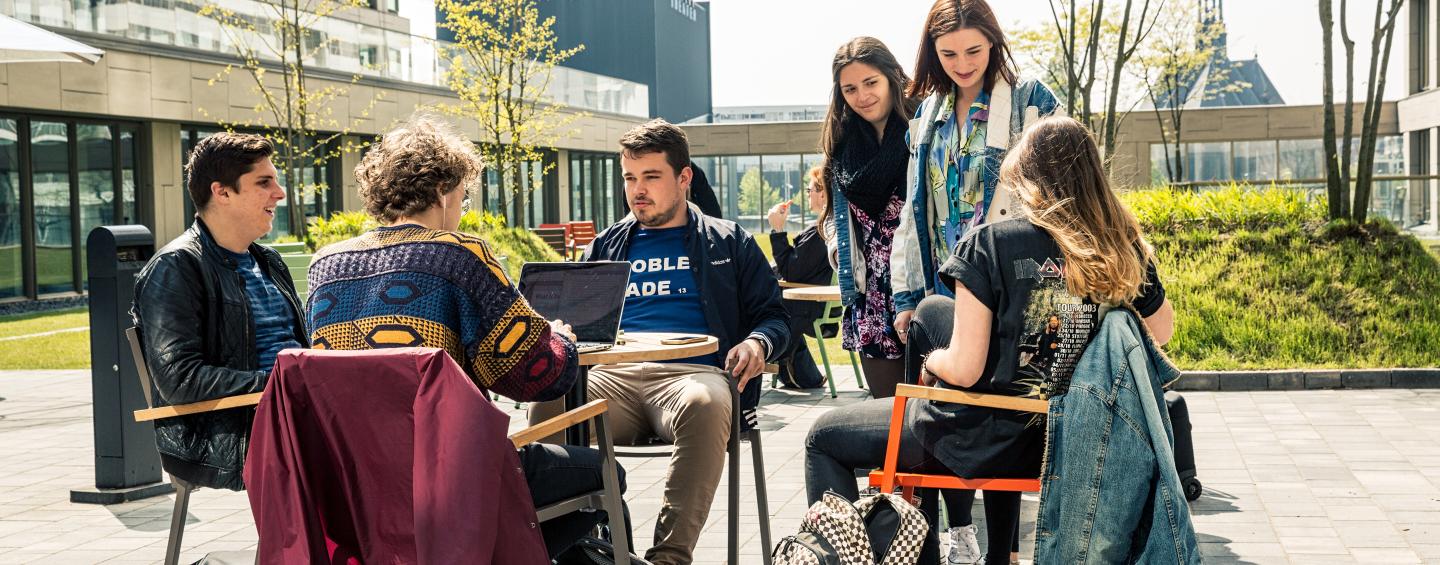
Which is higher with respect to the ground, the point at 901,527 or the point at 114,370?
the point at 114,370

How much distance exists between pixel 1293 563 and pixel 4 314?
1740 centimetres

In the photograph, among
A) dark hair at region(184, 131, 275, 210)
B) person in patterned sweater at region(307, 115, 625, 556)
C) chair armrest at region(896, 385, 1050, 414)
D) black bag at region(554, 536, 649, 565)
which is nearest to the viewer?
person in patterned sweater at region(307, 115, 625, 556)

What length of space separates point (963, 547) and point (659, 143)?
5.37ft

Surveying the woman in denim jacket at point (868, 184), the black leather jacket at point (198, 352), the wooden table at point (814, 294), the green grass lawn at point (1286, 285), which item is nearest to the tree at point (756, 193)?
the green grass lawn at point (1286, 285)

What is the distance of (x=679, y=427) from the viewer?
3986 mm

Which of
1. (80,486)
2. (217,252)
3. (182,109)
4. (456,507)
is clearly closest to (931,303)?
(456,507)

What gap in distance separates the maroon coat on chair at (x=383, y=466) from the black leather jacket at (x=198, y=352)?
107 cm

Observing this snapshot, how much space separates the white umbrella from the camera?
9.48 meters

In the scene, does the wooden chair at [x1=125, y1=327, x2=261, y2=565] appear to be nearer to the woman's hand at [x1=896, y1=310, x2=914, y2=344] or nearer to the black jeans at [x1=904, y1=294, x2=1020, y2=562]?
the black jeans at [x1=904, y1=294, x2=1020, y2=562]

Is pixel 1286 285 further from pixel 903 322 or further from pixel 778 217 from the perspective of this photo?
pixel 903 322

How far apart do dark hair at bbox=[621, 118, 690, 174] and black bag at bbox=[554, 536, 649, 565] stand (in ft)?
4.60

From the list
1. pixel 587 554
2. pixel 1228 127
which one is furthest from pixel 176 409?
pixel 1228 127

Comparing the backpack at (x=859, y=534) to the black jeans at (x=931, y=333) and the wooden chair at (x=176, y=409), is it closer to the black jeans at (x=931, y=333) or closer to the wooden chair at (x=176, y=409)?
the black jeans at (x=931, y=333)

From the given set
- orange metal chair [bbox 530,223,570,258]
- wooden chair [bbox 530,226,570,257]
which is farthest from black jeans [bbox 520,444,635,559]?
wooden chair [bbox 530,226,570,257]
